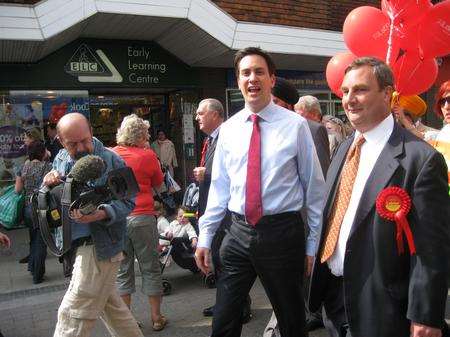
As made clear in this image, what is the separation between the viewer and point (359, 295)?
2.18 m

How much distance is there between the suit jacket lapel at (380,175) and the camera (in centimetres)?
209

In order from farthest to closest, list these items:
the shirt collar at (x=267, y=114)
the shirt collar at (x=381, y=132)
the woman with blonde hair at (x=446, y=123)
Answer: the woman with blonde hair at (x=446, y=123) < the shirt collar at (x=267, y=114) < the shirt collar at (x=381, y=132)

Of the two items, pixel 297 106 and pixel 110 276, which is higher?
pixel 297 106

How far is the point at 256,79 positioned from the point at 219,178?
0.67 meters

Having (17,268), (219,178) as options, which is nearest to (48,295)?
(17,268)

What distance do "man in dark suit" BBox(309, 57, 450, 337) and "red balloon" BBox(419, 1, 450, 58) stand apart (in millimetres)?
2265

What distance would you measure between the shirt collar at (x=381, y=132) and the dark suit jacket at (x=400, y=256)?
0.03 metres

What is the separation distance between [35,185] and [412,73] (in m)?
4.66

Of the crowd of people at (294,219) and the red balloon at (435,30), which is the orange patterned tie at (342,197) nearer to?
the crowd of people at (294,219)

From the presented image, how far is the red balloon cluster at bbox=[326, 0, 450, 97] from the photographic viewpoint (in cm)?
416

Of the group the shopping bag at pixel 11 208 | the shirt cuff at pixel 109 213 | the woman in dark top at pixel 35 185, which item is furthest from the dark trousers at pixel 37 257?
the shirt cuff at pixel 109 213

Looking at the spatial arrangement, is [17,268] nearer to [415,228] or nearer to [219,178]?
[219,178]

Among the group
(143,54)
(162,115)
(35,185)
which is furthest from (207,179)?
(162,115)

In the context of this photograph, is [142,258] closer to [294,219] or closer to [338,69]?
[294,219]
